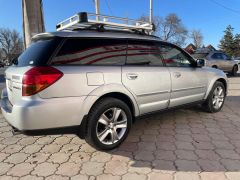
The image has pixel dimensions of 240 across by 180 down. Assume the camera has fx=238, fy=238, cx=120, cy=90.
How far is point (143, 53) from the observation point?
148 inches

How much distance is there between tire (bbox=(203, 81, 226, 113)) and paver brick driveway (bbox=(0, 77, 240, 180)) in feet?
2.20

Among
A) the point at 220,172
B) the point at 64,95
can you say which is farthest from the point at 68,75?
the point at 220,172

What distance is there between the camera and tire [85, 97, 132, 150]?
310cm

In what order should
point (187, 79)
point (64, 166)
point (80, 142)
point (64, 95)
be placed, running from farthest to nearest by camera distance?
point (187, 79) < point (80, 142) < point (64, 166) < point (64, 95)

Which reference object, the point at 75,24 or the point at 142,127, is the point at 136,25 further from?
the point at 142,127

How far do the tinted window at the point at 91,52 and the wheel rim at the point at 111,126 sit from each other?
2.29 feet

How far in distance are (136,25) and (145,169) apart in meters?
2.35

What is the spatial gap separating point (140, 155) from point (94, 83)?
46.4 inches

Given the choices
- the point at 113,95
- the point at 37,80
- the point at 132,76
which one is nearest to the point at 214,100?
the point at 132,76

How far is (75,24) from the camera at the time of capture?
344cm

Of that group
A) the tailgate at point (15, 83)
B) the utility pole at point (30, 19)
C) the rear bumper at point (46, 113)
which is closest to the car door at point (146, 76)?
the rear bumper at point (46, 113)

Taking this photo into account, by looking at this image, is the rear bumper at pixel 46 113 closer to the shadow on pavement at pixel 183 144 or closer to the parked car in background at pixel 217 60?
the shadow on pavement at pixel 183 144

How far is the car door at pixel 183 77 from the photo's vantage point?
161 inches

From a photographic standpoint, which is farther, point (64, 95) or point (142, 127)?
point (142, 127)
